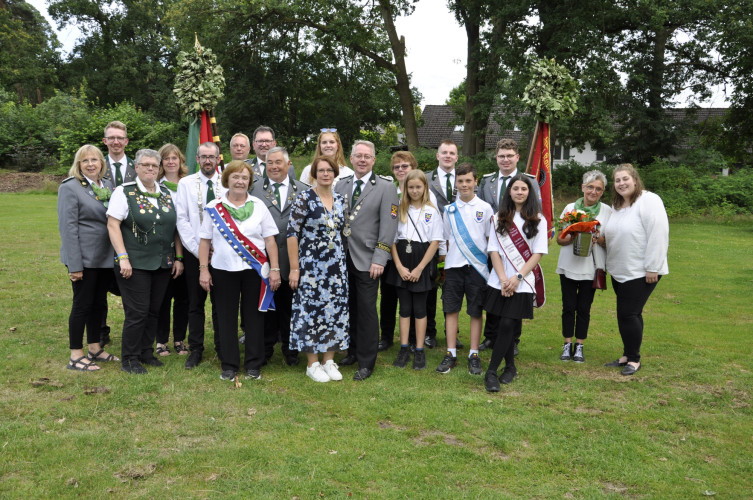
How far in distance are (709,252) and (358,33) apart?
16.2m

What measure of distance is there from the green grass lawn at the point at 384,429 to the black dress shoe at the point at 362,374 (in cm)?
7

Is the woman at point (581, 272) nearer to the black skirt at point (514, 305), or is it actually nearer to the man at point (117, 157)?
the black skirt at point (514, 305)

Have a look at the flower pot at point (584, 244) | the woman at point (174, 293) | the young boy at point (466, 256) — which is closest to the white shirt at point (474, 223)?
the young boy at point (466, 256)

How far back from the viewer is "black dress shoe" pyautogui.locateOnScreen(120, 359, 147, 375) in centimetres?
559

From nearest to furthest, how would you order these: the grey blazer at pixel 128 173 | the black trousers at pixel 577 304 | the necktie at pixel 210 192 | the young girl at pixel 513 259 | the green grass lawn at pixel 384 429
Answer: the green grass lawn at pixel 384 429, the young girl at pixel 513 259, the necktie at pixel 210 192, the grey blazer at pixel 128 173, the black trousers at pixel 577 304

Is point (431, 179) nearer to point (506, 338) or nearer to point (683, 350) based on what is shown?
point (506, 338)

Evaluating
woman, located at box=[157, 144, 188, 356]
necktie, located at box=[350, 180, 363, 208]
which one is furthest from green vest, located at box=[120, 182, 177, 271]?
necktie, located at box=[350, 180, 363, 208]

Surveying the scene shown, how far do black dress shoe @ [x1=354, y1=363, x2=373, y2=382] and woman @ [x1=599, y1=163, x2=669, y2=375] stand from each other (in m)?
2.60

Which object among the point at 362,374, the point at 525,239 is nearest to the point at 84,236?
the point at 362,374

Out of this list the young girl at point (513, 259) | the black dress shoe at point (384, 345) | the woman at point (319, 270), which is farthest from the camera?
the black dress shoe at point (384, 345)

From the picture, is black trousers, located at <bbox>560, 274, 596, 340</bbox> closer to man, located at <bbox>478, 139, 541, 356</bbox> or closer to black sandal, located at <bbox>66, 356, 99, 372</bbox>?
man, located at <bbox>478, 139, 541, 356</bbox>

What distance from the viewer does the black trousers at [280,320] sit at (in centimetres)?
625

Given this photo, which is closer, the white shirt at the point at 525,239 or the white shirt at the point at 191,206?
the white shirt at the point at 525,239

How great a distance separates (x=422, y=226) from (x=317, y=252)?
116cm
